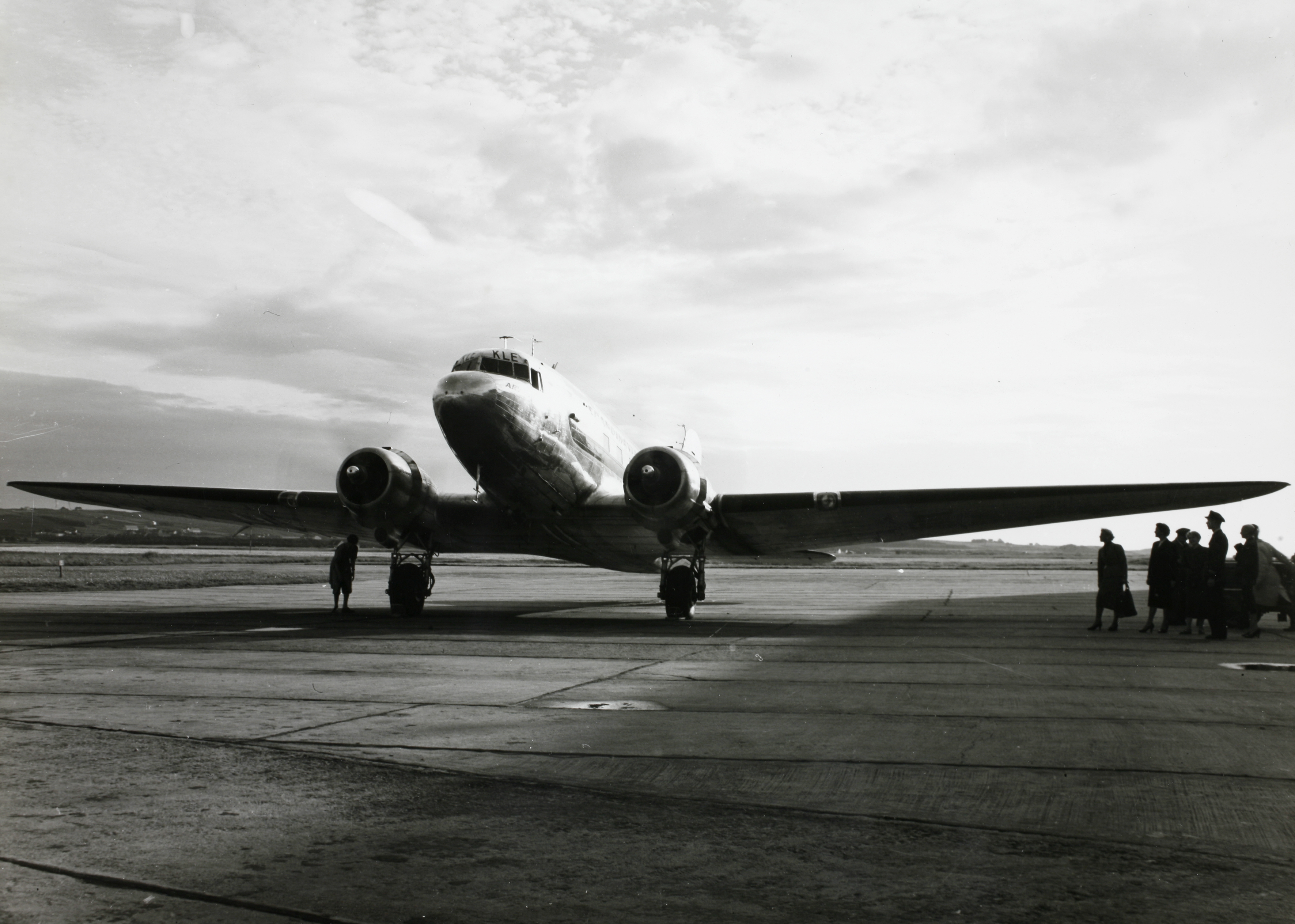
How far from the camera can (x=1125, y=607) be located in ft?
58.0

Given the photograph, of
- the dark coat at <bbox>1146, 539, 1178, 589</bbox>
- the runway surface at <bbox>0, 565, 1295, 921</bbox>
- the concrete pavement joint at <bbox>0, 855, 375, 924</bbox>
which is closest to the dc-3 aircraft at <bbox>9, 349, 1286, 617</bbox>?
the dark coat at <bbox>1146, 539, 1178, 589</bbox>

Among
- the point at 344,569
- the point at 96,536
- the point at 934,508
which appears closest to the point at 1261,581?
the point at 934,508

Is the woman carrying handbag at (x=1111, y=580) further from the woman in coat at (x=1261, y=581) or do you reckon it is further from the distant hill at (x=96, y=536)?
the distant hill at (x=96, y=536)

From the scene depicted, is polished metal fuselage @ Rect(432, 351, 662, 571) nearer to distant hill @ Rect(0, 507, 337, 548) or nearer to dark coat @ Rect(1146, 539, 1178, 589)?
dark coat @ Rect(1146, 539, 1178, 589)

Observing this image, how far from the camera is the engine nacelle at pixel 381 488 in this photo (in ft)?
62.0

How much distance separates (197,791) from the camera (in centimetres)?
520

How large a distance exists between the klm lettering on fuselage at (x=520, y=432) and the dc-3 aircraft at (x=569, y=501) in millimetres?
28

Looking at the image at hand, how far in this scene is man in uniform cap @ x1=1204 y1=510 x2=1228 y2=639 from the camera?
15320 mm

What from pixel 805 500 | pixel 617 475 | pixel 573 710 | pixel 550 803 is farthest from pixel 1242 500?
pixel 550 803

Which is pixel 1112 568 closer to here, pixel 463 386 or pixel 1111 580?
pixel 1111 580

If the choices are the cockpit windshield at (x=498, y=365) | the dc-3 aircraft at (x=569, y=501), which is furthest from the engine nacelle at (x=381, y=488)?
the cockpit windshield at (x=498, y=365)

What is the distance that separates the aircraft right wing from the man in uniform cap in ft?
6.43

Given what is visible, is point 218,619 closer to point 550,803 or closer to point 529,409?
point 529,409

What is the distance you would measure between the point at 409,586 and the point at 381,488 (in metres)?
2.00
